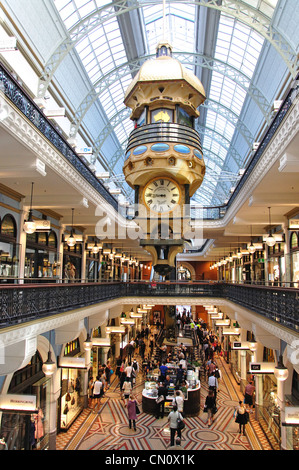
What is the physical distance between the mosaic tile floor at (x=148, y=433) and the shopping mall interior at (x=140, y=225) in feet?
0.28

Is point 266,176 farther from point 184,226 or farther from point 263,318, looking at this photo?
point 263,318

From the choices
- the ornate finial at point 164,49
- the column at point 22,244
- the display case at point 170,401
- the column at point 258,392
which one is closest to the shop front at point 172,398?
the display case at point 170,401

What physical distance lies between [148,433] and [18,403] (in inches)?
209

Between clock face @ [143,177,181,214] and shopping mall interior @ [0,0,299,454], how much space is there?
33 millimetres

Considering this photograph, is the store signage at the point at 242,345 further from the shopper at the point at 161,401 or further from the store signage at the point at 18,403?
the store signage at the point at 18,403

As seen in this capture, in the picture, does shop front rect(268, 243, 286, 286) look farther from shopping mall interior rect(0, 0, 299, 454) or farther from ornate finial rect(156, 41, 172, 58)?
ornate finial rect(156, 41, 172, 58)

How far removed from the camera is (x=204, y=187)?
1731 inches

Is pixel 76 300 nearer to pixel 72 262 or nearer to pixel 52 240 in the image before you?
pixel 52 240

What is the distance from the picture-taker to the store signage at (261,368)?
10.6m

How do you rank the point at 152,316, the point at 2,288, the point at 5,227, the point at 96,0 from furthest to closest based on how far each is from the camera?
the point at 152,316
the point at 96,0
the point at 5,227
the point at 2,288

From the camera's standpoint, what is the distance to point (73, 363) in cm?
1102

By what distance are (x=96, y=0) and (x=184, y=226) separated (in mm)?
12228

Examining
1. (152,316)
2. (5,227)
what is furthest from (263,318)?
(152,316)

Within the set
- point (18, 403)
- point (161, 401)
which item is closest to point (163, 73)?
point (18, 403)
